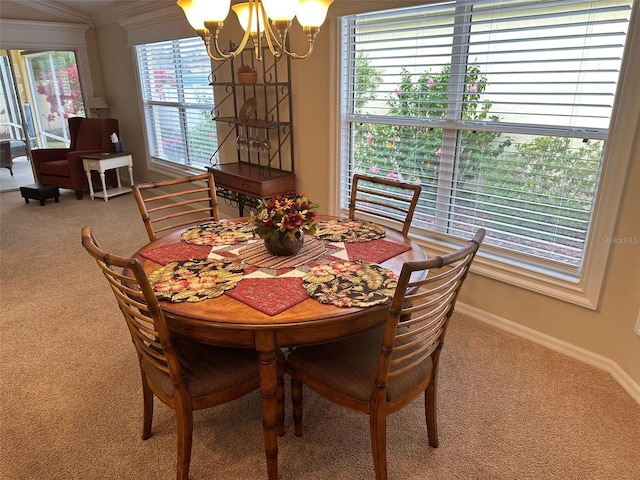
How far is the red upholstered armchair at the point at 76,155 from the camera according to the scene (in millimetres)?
5426

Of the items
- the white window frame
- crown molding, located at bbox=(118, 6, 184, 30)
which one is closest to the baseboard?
the white window frame


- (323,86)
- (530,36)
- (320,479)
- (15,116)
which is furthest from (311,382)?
(15,116)

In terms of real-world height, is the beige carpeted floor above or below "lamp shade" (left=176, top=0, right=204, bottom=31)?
below

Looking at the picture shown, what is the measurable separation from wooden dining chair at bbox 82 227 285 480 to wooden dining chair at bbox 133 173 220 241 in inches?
32.9

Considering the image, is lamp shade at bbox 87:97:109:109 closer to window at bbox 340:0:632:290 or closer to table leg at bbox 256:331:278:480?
window at bbox 340:0:632:290

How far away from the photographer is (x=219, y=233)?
2.09m

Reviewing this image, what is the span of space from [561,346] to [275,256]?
1682 mm

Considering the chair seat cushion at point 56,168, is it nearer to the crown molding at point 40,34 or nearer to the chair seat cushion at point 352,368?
the crown molding at point 40,34

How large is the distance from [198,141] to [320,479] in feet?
13.4

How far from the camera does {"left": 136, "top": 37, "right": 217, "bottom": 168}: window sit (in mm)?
4574

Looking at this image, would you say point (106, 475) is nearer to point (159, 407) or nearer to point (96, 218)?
point (159, 407)

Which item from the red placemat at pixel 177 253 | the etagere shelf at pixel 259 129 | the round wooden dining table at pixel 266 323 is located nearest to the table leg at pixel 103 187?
the etagere shelf at pixel 259 129

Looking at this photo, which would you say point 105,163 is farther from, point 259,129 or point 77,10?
point 259,129

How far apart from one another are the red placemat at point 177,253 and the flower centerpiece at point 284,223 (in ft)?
0.97
